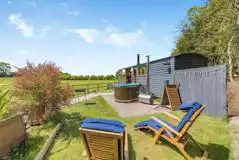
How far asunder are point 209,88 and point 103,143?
5.50 metres

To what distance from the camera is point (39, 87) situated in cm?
500

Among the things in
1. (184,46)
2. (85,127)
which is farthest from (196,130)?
(184,46)

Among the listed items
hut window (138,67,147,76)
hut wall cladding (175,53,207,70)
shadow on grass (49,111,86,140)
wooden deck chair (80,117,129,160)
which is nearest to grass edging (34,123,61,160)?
shadow on grass (49,111,86,140)

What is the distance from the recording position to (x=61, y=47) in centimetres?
1134

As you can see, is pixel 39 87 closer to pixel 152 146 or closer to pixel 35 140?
pixel 35 140

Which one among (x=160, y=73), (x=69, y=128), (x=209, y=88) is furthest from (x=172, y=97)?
(x=69, y=128)

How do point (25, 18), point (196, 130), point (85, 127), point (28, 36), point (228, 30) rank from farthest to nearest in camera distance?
point (228, 30), point (28, 36), point (25, 18), point (196, 130), point (85, 127)

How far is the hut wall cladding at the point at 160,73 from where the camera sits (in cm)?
1067

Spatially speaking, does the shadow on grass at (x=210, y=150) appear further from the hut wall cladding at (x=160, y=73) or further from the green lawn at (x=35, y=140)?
the hut wall cladding at (x=160, y=73)

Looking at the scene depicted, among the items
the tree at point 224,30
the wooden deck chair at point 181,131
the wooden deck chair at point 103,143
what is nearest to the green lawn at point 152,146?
the wooden deck chair at point 181,131

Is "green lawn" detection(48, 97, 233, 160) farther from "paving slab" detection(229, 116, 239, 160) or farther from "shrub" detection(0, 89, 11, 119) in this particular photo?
"shrub" detection(0, 89, 11, 119)

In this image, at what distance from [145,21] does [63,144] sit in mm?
10518

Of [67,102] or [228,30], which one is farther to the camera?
[228,30]

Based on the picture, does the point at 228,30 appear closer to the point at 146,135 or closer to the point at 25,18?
the point at 146,135
